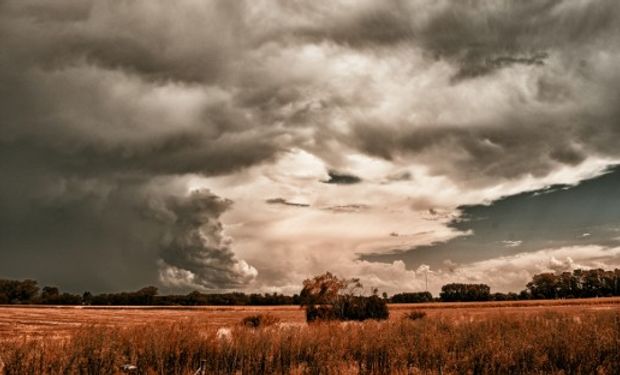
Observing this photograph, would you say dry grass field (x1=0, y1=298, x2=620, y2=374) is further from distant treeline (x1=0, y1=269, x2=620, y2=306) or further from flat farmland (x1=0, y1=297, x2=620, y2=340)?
distant treeline (x1=0, y1=269, x2=620, y2=306)

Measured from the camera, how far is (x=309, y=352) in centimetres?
1338

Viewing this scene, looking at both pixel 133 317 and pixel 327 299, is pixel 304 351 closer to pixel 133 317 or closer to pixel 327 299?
pixel 327 299

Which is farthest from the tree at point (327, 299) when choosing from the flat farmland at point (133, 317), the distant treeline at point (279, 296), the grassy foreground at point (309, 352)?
the distant treeline at point (279, 296)

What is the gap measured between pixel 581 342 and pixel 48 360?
1481 cm

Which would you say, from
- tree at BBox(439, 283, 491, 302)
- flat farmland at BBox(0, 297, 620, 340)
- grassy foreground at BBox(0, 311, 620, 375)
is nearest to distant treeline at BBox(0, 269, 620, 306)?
tree at BBox(439, 283, 491, 302)

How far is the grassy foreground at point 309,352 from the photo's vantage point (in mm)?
11406

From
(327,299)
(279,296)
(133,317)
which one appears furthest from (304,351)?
(279,296)

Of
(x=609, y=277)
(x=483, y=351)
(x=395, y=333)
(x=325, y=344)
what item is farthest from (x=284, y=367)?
(x=609, y=277)

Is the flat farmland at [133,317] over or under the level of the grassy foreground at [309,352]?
under

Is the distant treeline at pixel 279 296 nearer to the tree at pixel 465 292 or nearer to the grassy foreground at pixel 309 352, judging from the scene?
the tree at pixel 465 292

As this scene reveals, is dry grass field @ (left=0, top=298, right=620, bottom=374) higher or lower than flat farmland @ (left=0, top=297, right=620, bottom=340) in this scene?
higher

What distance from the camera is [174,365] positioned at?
12.4 m

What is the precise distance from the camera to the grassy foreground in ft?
37.4

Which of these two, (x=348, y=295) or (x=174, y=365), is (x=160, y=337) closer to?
(x=174, y=365)
